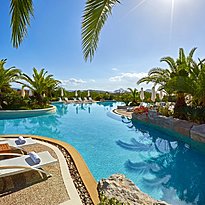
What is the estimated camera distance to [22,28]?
3.22 meters

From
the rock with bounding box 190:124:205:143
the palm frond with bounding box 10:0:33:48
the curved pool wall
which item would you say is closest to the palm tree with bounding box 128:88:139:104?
the curved pool wall

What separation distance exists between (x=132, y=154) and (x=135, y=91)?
1710 cm

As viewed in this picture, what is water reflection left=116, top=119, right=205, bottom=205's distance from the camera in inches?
177

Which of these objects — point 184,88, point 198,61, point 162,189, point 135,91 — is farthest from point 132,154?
point 135,91

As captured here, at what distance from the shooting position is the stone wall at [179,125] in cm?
811

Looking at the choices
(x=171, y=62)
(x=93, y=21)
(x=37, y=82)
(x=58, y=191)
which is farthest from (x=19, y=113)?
(x=93, y=21)

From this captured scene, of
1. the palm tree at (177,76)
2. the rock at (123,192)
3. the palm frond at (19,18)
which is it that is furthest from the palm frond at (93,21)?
the palm tree at (177,76)

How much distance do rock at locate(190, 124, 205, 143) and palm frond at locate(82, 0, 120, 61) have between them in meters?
6.15

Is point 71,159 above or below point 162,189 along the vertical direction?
above

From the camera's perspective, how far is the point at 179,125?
9.76 meters

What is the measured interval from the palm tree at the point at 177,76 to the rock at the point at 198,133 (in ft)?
9.94

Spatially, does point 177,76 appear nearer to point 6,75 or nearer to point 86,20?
point 86,20

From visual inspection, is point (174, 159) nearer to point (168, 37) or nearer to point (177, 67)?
point (168, 37)

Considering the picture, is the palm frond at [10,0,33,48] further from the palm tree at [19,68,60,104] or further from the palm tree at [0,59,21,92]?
the palm tree at [19,68,60,104]
